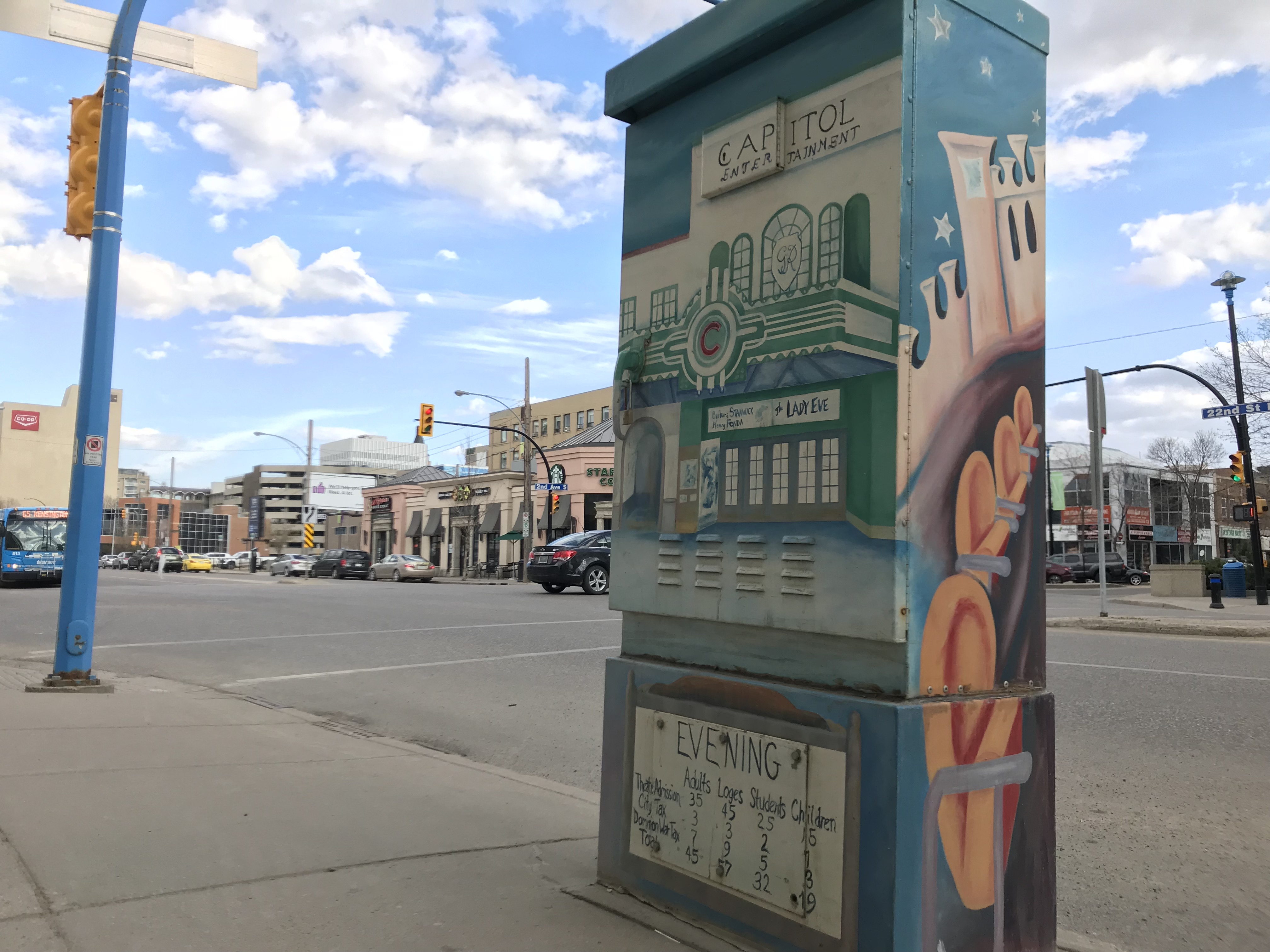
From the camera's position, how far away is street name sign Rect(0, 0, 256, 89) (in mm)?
7586

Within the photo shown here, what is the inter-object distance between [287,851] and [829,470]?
2.66 m

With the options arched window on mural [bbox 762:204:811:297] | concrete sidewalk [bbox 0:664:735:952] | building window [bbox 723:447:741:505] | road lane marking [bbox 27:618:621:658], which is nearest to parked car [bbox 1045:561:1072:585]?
road lane marking [bbox 27:618:621:658]

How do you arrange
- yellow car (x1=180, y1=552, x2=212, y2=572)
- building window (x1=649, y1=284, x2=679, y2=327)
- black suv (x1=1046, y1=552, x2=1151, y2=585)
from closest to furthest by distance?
building window (x1=649, y1=284, x2=679, y2=327)
black suv (x1=1046, y1=552, x2=1151, y2=585)
yellow car (x1=180, y1=552, x2=212, y2=572)

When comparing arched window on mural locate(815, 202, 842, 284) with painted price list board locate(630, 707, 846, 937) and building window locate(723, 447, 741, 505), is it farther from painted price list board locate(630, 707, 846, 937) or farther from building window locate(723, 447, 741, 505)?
painted price list board locate(630, 707, 846, 937)

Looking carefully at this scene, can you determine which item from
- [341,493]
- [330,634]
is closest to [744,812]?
[330,634]

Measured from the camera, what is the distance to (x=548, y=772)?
5.84m

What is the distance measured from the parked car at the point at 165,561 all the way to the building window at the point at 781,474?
63472mm

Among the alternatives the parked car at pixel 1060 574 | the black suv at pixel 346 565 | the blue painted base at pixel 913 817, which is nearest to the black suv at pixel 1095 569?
the parked car at pixel 1060 574

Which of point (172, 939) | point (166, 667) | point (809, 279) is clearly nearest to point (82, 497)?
point (166, 667)

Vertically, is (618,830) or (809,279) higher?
(809,279)

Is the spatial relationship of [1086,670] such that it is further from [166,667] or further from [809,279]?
[166,667]

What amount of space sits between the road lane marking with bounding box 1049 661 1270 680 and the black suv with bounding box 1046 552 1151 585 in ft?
124

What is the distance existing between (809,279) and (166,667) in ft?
31.9

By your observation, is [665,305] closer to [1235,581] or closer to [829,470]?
[829,470]
